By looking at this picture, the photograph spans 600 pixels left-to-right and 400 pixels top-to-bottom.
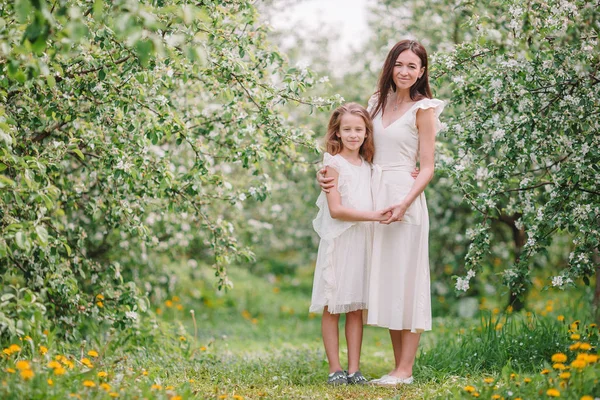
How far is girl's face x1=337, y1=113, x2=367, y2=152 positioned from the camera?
13.6 ft

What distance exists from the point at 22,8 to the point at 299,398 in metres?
2.44

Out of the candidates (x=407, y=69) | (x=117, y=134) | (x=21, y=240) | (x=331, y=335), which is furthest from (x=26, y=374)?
(x=407, y=69)

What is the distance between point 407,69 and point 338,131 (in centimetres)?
58

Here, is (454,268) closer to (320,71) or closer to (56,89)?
(320,71)

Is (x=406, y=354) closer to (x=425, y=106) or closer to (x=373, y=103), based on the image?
(x=425, y=106)

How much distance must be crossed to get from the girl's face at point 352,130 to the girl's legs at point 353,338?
3.51 feet

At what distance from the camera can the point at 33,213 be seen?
4.10 meters

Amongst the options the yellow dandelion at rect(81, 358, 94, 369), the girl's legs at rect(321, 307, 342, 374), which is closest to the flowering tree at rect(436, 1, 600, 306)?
the girl's legs at rect(321, 307, 342, 374)

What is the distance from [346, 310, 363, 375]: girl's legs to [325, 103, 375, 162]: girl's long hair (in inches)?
39.9

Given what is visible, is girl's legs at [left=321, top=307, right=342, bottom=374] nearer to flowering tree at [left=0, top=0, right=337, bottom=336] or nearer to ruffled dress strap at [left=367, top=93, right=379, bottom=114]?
flowering tree at [left=0, top=0, right=337, bottom=336]

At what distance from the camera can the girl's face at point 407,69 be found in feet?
13.7

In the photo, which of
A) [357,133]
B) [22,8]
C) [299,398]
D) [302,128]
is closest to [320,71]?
[302,128]

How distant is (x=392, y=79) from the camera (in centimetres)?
431

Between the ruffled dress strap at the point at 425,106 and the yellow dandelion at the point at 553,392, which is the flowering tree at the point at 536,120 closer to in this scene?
the ruffled dress strap at the point at 425,106
